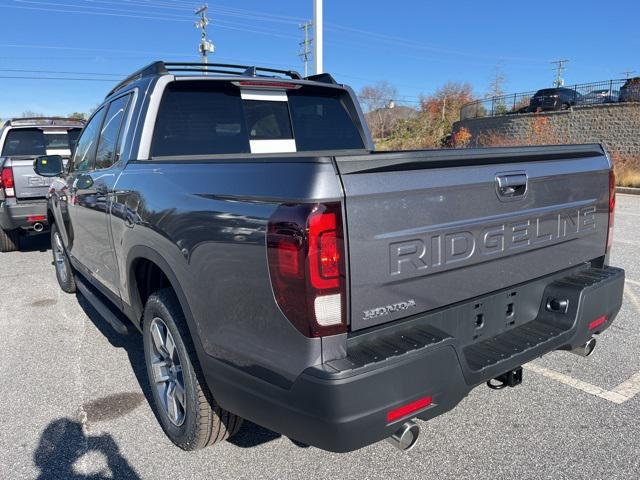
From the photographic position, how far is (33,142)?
8.72m

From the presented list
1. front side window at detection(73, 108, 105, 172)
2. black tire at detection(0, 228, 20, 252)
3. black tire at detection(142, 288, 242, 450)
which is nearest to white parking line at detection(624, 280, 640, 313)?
black tire at detection(142, 288, 242, 450)

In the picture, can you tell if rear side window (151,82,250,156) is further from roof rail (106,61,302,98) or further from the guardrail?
the guardrail

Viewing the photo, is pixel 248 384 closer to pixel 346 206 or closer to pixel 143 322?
pixel 346 206

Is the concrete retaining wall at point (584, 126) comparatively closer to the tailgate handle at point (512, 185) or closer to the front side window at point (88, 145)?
the front side window at point (88, 145)

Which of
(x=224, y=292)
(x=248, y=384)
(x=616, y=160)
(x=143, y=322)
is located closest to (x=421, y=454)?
(x=248, y=384)

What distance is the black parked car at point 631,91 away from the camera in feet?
81.7

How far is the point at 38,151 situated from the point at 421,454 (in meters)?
8.44

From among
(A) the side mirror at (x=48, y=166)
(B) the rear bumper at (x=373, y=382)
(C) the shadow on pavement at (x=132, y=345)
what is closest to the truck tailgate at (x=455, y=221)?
(B) the rear bumper at (x=373, y=382)

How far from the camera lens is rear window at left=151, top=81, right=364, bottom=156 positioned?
11.2 ft

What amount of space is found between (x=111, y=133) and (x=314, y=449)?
2.77 meters

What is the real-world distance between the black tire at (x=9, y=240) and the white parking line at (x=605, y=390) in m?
8.11

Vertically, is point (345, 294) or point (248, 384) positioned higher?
point (345, 294)

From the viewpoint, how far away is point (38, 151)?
28.5ft

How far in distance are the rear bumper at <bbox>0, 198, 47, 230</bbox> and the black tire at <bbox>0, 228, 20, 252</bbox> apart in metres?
0.81
